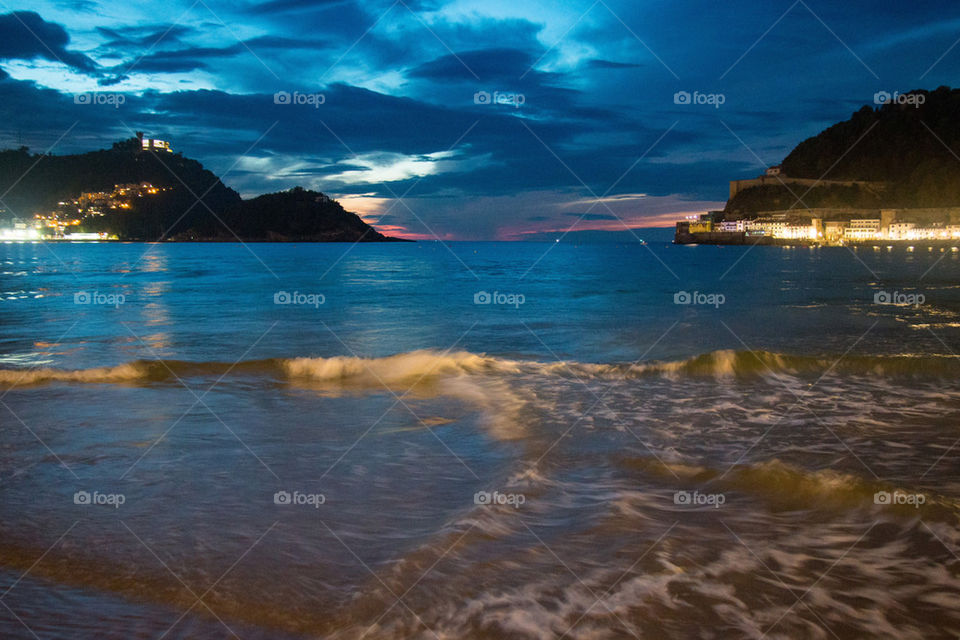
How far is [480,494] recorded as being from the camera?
5.90 m

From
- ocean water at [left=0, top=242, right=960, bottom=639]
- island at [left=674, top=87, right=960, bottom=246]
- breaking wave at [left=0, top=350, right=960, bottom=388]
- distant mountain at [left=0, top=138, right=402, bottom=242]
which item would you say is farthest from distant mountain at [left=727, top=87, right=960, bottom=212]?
ocean water at [left=0, top=242, right=960, bottom=639]

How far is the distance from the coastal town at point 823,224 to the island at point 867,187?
0.23 m

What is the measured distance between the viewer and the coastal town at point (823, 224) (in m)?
132

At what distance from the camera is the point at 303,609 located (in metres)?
3.90

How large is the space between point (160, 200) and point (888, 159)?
628 feet

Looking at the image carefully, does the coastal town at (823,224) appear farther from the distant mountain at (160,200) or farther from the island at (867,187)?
the distant mountain at (160,200)

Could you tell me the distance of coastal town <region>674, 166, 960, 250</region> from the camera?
13200 cm

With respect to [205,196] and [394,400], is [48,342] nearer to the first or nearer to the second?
[394,400]

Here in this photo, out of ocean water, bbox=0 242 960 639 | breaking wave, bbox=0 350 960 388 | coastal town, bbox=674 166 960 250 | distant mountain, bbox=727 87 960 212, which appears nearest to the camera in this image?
ocean water, bbox=0 242 960 639

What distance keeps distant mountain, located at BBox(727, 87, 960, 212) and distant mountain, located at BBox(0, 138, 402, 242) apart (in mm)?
129354

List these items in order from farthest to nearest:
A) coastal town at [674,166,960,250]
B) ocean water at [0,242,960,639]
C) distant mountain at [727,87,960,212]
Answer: distant mountain at [727,87,960,212] < coastal town at [674,166,960,250] < ocean water at [0,242,960,639]

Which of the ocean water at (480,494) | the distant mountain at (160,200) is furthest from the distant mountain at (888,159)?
the ocean water at (480,494)

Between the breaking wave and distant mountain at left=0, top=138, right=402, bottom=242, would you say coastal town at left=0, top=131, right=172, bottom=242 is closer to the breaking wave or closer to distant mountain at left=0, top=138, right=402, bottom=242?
distant mountain at left=0, top=138, right=402, bottom=242

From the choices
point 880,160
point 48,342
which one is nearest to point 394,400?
point 48,342
